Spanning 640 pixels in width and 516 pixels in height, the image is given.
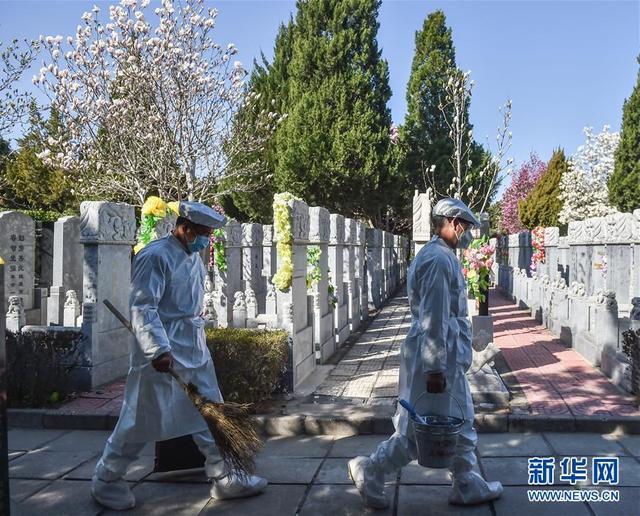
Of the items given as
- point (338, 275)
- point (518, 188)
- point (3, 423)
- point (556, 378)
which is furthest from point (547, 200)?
point (3, 423)

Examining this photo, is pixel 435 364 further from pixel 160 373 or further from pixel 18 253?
pixel 18 253

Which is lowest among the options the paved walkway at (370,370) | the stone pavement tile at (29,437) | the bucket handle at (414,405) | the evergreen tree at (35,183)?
the stone pavement tile at (29,437)

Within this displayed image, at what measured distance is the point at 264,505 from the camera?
4.31m

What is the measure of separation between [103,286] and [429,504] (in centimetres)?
550

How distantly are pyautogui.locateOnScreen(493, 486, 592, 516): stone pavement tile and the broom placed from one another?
169 centimetres

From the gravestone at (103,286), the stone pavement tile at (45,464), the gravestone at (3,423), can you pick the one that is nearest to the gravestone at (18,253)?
the gravestone at (103,286)

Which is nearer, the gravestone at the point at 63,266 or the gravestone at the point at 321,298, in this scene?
the gravestone at the point at 321,298

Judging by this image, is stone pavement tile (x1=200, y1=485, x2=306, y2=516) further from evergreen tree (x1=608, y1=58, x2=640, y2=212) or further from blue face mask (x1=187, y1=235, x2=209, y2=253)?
evergreen tree (x1=608, y1=58, x2=640, y2=212)

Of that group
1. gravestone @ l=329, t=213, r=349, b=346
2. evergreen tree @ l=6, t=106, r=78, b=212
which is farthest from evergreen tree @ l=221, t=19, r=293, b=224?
gravestone @ l=329, t=213, r=349, b=346

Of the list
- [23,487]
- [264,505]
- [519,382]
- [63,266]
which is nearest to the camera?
[264,505]

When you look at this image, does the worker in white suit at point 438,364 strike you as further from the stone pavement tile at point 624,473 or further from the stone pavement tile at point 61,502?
Answer: the stone pavement tile at point 61,502

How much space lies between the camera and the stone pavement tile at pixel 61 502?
4.25 m

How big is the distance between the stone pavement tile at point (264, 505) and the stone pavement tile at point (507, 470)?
1502mm

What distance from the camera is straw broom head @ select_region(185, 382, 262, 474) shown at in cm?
400
